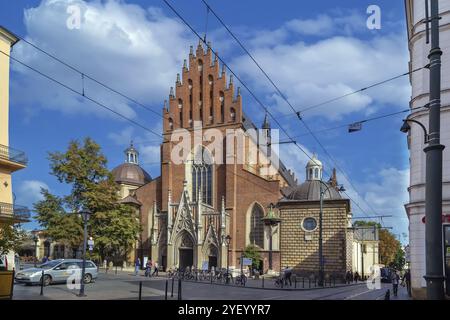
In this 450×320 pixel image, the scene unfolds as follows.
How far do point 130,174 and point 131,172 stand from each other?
1.26 feet

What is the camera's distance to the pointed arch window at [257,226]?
4859cm

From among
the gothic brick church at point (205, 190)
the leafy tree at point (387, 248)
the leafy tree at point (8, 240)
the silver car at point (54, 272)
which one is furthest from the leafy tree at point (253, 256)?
the leafy tree at point (387, 248)

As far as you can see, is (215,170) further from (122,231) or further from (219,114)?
(122,231)

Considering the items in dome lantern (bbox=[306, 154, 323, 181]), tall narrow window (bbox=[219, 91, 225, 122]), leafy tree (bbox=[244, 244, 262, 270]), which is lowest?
leafy tree (bbox=[244, 244, 262, 270])

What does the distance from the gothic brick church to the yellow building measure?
23123 millimetres

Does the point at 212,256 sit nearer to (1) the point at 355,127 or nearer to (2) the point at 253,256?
(2) the point at 253,256

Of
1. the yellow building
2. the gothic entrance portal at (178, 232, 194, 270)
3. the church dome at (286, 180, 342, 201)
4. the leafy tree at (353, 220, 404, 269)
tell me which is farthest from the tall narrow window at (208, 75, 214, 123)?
the leafy tree at (353, 220, 404, 269)

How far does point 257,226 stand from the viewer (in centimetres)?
4891

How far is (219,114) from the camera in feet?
171

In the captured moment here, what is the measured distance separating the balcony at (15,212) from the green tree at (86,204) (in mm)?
15645

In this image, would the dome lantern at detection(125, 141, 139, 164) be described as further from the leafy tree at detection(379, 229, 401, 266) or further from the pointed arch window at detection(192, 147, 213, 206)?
the leafy tree at detection(379, 229, 401, 266)

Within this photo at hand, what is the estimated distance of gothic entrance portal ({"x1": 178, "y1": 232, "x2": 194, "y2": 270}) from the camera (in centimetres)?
4997
